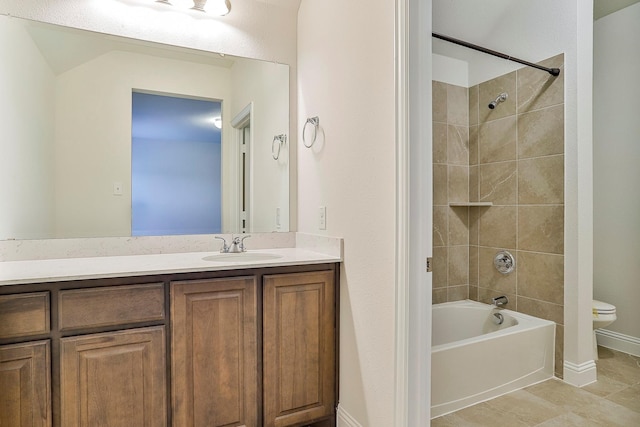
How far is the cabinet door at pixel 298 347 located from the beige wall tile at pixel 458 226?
160 centimetres

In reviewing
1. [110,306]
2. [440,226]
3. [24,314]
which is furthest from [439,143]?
[24,314]

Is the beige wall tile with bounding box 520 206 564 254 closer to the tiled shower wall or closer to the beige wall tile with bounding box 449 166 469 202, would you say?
the tiled shower wall

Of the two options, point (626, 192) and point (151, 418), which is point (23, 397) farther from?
point (626, 192)

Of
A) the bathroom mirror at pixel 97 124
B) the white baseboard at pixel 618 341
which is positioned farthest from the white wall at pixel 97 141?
the white baseboard at pixel 618 341

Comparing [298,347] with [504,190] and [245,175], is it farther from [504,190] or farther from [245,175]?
[504,190]

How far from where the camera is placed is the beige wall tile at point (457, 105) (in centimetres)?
301

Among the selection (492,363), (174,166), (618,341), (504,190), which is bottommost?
(618,341)

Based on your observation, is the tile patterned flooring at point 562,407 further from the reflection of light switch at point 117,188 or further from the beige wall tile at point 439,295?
the reflection of light switch at point 117,188

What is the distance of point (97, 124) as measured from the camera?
6.34ft

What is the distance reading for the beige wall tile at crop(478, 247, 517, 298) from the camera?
9.05ft

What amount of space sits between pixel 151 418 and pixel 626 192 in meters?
3.41

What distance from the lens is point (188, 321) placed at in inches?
60.5

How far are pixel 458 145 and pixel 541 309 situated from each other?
4.61ft

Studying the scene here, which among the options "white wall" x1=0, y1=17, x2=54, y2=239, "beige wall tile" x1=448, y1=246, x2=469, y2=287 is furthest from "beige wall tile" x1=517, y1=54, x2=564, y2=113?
"white wall" x1=0, y1=17, x2=54, y2=239
